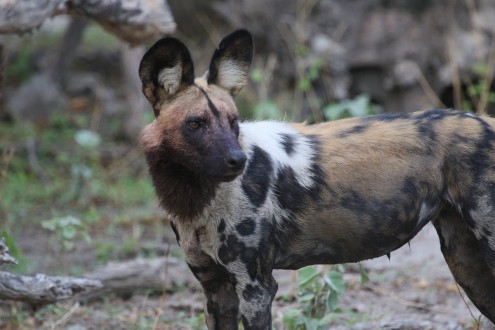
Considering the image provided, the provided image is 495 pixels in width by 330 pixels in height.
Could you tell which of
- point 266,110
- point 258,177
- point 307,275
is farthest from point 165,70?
point 266,110

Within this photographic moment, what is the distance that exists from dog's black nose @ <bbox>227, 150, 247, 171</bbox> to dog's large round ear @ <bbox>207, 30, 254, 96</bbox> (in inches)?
17.3

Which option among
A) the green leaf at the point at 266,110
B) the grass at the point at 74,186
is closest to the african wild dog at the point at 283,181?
the grass at the point at 74,186

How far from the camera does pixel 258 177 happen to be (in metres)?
3.56

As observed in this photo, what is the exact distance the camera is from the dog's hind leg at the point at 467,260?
3.89 metres

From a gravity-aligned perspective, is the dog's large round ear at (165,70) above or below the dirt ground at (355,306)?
above

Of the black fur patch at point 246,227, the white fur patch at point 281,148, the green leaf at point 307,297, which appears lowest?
the green leaf at point 307,297

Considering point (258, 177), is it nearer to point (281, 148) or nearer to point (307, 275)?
point (281, 148)

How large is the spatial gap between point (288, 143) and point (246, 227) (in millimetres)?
446

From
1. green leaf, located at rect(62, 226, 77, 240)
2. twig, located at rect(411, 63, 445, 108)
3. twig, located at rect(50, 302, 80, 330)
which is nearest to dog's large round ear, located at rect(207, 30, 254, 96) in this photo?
twig, located at rect(50, 302, 80, 330)

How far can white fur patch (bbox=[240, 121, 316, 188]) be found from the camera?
3.63 m

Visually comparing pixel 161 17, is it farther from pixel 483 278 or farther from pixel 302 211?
pixel 483 278

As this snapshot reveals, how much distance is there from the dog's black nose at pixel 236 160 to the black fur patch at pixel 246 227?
0.97ft

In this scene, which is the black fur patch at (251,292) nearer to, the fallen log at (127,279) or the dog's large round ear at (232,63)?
the dog's large round ear at (232,63)

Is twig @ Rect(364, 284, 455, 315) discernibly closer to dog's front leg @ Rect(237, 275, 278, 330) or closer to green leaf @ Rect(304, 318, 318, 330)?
green leaf @ Rect(304, 318, 318, 330)
